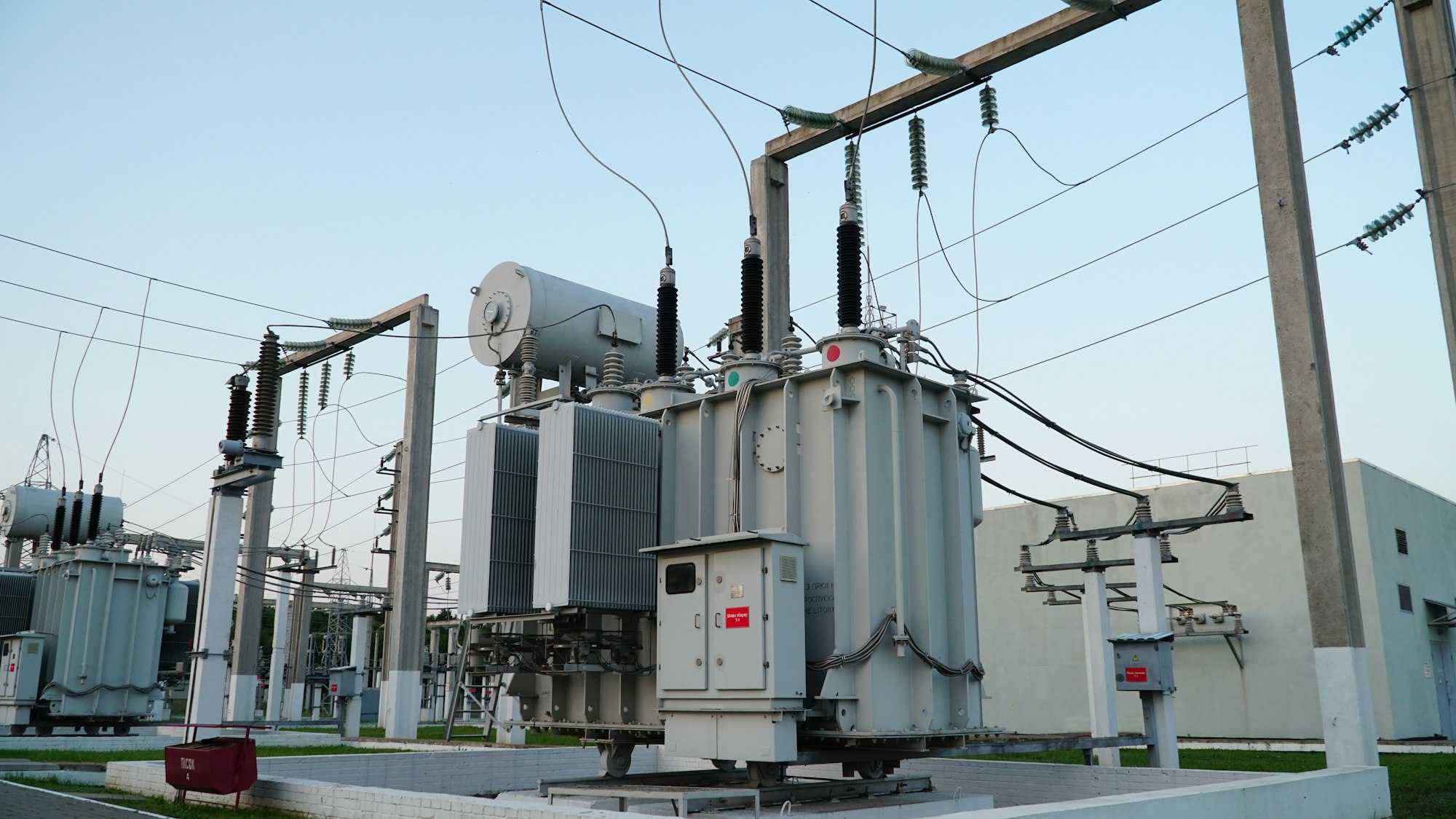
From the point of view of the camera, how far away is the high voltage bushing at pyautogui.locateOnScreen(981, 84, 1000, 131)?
44.2 feet

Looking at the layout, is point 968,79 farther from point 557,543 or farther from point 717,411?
point 557,543

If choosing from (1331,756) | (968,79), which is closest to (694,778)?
(1331,756)

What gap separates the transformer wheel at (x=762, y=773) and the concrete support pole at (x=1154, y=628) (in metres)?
5.66

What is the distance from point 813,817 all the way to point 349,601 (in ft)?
132

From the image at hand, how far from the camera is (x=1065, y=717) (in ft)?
107

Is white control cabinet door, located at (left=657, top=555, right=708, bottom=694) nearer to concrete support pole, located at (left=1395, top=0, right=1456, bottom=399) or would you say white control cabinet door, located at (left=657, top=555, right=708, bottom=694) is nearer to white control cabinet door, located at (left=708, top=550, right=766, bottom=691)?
white control cabinet door, located at (left=708, top=550, right=766, bottom=691)

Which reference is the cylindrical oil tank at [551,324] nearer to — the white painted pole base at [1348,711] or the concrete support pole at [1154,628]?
the concrete support pole at [1154,628]

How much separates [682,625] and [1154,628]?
7.70m

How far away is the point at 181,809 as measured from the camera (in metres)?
11.0

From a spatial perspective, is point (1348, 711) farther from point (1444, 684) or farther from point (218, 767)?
point (1444, 684)

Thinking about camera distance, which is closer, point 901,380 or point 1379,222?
point 901,380

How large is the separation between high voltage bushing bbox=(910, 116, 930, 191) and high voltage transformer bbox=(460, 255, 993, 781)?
282cm

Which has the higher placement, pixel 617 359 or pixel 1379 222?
pixel 1379 222

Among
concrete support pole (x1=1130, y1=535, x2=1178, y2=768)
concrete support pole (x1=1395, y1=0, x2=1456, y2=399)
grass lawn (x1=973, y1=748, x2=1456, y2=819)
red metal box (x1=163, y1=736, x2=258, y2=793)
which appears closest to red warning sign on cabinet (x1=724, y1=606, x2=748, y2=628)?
red metal box (x1=163, y1=736, x2=258, y2=793)
